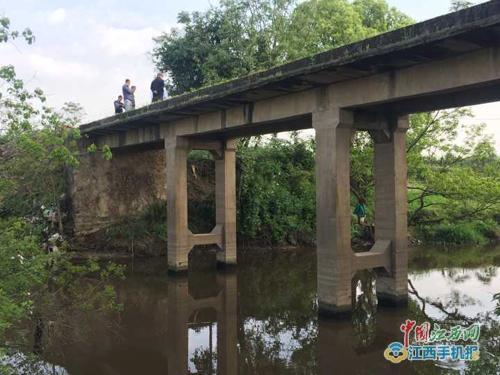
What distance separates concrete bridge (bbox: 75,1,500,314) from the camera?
7477 millimetres

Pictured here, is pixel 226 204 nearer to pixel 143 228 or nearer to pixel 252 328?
pixel 143 228

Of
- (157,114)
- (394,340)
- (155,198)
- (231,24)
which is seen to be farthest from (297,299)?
(231,24)

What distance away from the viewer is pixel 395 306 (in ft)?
34.3

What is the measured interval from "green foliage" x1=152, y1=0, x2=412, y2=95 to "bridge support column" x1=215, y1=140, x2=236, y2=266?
21.6 ft

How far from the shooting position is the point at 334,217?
31.7ft

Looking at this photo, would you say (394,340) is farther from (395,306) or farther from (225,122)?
(225,122)

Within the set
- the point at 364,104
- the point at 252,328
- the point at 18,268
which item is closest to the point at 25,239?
the point at 18,268

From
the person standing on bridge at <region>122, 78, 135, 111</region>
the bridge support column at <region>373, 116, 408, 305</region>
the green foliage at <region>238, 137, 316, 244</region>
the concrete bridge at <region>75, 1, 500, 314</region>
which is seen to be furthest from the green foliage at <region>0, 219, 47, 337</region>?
the green foliage at <region>238, 137, 316, 244</region>

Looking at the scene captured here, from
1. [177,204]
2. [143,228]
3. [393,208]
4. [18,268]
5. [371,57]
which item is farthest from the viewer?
[143,228]

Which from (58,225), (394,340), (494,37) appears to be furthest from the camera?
(58,225)

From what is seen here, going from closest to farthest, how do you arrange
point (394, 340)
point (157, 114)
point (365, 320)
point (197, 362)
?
point (197, 362)
point (394, 340)
point (365, 320)
point (157, 114)

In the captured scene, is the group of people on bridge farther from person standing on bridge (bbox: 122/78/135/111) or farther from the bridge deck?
the bridge deck

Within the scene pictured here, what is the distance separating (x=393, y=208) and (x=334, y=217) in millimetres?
1642

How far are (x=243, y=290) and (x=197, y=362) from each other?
5299 mm
